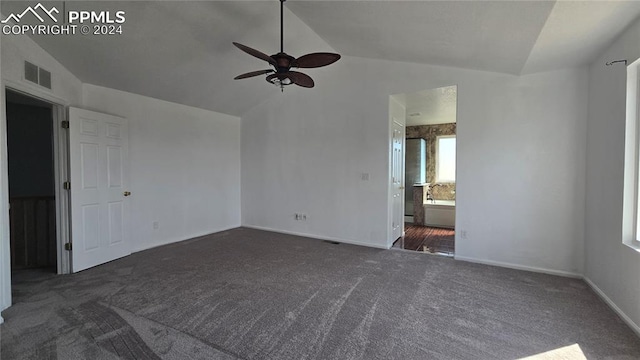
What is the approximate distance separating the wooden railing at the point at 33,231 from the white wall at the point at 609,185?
6403mm

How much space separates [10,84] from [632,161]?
18.8ft

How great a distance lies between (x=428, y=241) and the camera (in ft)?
15.9

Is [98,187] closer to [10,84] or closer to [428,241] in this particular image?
[10,84]

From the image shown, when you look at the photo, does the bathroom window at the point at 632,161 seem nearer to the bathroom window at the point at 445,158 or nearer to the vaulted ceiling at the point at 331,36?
the vaulted ceiling at the point at 331,36

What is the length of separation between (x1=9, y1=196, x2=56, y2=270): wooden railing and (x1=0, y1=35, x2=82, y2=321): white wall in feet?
4.62

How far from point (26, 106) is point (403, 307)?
6.69m

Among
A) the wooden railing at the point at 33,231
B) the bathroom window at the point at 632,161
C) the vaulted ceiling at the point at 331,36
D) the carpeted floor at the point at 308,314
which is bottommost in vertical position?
the carpeted floor at the point at 308,314

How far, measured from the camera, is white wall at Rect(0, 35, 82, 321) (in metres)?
2.42

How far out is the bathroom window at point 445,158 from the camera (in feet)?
23.3

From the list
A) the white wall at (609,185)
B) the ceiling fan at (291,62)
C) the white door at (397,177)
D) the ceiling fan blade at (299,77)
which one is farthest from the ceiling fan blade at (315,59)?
the white wall at (609,185)

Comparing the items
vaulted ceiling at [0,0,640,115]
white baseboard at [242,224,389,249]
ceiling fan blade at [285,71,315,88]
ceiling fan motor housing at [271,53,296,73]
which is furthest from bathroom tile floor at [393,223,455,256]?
ceiling fan motor housing at [271,53,296,73]

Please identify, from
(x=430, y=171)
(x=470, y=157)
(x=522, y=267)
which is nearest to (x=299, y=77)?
(x=470, y=157)

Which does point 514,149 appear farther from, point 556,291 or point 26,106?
point 26,106

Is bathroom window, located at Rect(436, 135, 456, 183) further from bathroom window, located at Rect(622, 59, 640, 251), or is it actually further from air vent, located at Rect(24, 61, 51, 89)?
air vent, located at Rect(24, 61, 51, 89)
